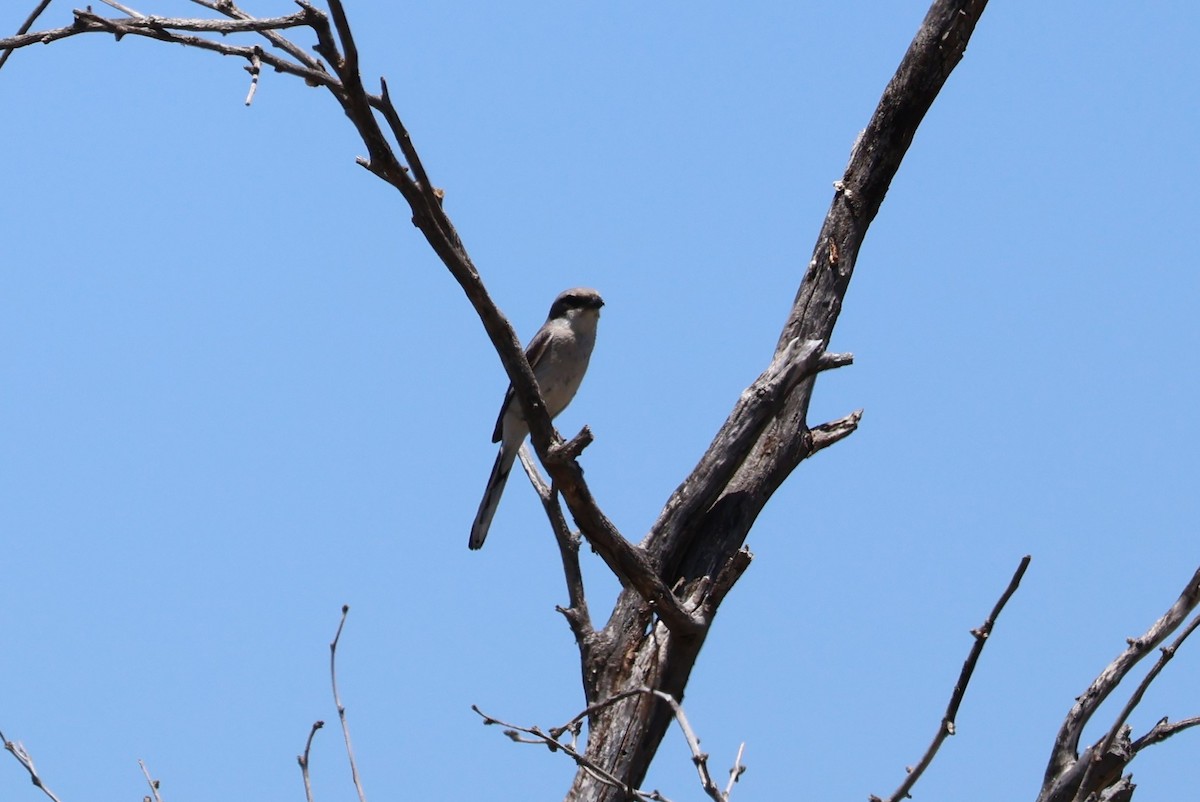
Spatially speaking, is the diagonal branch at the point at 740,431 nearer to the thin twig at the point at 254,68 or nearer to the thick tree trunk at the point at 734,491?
the thick tree trunk at the point at 734,491

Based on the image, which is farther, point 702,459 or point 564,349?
point 564,349

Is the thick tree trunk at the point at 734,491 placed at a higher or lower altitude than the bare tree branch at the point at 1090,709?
higher

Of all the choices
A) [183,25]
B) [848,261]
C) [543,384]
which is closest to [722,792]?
[183,25]

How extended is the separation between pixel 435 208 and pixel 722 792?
219 cm

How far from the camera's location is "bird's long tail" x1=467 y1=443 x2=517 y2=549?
750cm

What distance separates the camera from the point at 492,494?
25.0 ft

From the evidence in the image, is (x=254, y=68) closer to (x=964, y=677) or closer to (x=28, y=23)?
(x=28, y=23)

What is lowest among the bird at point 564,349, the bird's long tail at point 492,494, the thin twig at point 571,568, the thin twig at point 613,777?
the thin twig at point 613,777

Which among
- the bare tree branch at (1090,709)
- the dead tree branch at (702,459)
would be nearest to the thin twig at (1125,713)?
the bare tree branch at (1090,709)

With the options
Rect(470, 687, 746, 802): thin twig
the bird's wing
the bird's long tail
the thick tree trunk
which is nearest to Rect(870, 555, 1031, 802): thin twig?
Rect(470, 687, 746, 802): thin twig

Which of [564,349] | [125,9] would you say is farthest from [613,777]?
[564,349]

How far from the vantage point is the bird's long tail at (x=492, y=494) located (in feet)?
24.6

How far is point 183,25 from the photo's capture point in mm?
4031

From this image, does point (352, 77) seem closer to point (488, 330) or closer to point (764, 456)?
point (488, 330)
